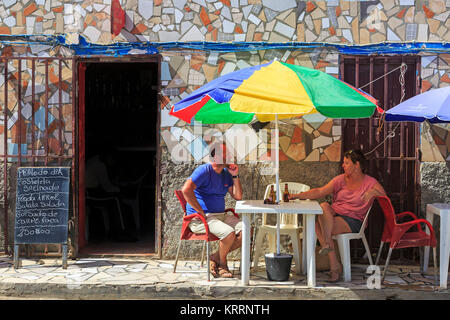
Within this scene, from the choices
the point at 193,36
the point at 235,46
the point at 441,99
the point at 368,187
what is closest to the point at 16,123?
the point at 193,36

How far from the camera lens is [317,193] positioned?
20.8 feet

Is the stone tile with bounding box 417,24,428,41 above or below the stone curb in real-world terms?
above

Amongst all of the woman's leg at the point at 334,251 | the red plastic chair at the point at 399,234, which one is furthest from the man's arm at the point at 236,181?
the red plastic chair at the point at 399,234

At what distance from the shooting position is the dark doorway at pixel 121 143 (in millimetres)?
9742

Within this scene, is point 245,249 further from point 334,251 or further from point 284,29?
point 284,29

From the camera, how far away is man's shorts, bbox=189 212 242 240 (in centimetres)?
595

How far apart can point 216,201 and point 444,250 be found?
2463 millimetres

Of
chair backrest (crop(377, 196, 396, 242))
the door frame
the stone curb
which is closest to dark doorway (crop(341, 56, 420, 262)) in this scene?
chair backrest (crop(377, 196, 396, 242))

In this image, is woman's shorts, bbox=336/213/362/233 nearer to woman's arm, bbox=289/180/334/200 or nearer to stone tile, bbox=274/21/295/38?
woman's arm, bbox=289/180/334/200

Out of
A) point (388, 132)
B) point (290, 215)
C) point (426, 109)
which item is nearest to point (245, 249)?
point (290, 215)

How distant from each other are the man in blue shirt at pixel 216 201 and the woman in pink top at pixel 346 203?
764 mm

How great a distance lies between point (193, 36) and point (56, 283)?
11.1 ft

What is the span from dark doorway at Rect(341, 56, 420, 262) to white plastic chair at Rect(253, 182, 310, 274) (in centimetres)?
88
